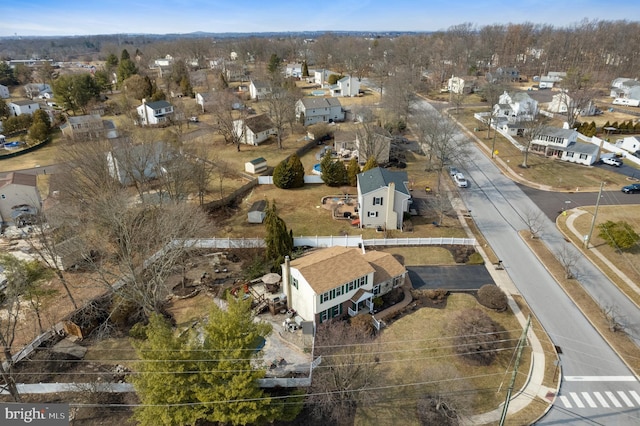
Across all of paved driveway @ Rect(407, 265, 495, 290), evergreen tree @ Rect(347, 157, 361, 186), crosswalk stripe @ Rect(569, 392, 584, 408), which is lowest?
crosswalk stripe @ Rect(569, 392, 584, 408)

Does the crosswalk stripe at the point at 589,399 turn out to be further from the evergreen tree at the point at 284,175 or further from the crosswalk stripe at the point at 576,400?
the evergreen tree at the point at 284,175

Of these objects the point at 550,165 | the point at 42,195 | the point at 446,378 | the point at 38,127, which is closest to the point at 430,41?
the point at 550,165

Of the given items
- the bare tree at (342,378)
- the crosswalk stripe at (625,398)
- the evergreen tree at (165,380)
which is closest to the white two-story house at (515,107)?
the crosswalk stripe at (625,398)

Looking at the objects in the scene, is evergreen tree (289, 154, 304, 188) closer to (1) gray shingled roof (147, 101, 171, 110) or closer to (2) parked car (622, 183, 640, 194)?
(2) parked car (622, 183, 640, 194)

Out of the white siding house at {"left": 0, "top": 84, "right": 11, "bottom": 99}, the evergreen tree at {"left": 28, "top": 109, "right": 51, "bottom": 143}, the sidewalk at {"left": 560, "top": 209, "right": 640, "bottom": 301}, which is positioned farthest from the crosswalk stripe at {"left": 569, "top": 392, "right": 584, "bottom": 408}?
the white siding house at {"left": 0, "top": 84, "right": 11, "bottom": 99}

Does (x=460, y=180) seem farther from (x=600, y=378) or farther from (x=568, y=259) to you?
(x=600, y=378)

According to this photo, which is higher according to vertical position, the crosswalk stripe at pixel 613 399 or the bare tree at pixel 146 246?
the bare tree at pixel 146 246

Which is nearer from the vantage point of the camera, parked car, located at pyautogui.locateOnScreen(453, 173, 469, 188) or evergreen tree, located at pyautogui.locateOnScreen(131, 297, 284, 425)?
evergreen tree, located at pyautogui.locateOnScreen(131, 297, 284, 425)
